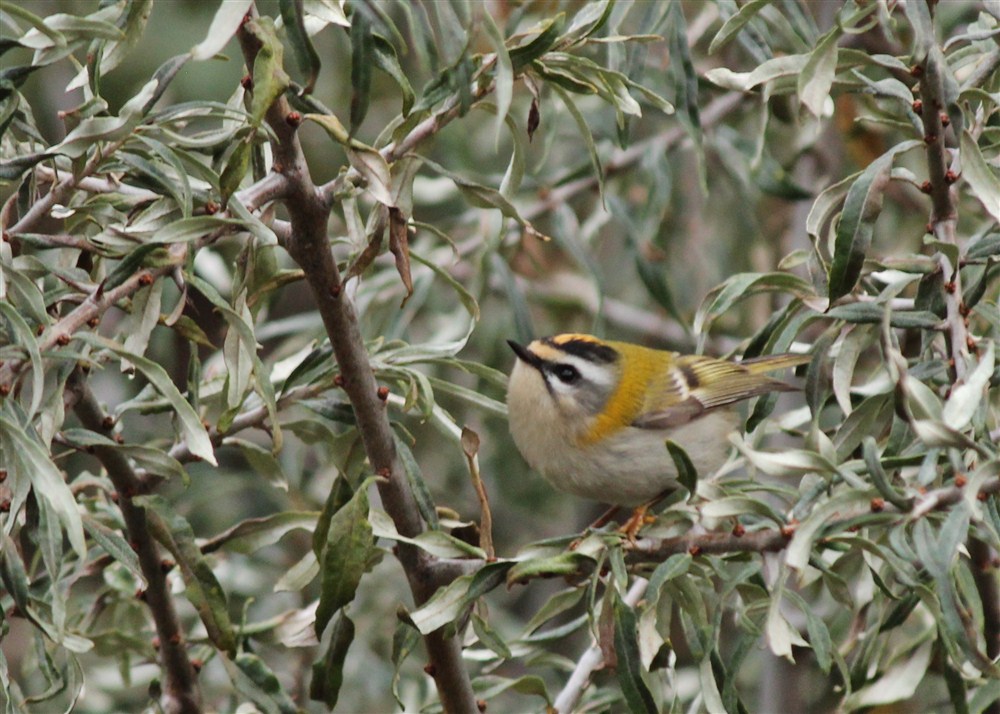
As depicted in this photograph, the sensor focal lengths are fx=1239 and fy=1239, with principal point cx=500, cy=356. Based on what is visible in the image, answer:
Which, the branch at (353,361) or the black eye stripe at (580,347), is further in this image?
the black eye stripe at (580,347)

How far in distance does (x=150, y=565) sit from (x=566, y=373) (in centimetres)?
122

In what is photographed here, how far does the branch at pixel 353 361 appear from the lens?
1618 millimetres

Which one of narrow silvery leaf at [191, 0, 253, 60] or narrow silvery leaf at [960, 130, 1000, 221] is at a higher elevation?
narrow silvery leaf at [191, 0, 253, 60]

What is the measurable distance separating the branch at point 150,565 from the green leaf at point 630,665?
75cm

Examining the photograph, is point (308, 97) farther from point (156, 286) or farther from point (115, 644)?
point (115, 644)

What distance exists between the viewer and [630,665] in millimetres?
1723

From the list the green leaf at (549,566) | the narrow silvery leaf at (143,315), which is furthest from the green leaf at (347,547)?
the narrow silvery leaf at (143,315)

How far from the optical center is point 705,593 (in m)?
2.00

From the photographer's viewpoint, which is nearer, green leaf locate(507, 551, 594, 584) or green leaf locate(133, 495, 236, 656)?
green leaf locate(507, 551, 594, 584)

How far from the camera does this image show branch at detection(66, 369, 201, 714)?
74.4 inches

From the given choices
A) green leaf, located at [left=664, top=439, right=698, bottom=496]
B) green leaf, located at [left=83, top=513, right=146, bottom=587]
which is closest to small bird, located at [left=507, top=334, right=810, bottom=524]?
green leaf, located at [left=664, top=439, right=698, bottom=496]

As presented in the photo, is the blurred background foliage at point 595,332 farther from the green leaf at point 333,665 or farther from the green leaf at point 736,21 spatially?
the green leaf at point 333,665

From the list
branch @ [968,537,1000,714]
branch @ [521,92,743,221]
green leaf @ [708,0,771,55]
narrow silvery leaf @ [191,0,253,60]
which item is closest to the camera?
narrow silvery leaf @ [191,0,253,60]

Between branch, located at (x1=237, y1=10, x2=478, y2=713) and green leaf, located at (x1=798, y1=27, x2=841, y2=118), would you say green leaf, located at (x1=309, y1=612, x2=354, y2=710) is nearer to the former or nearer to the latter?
branch, located at (x1=237, y1=10, x2=478, y2=713)
